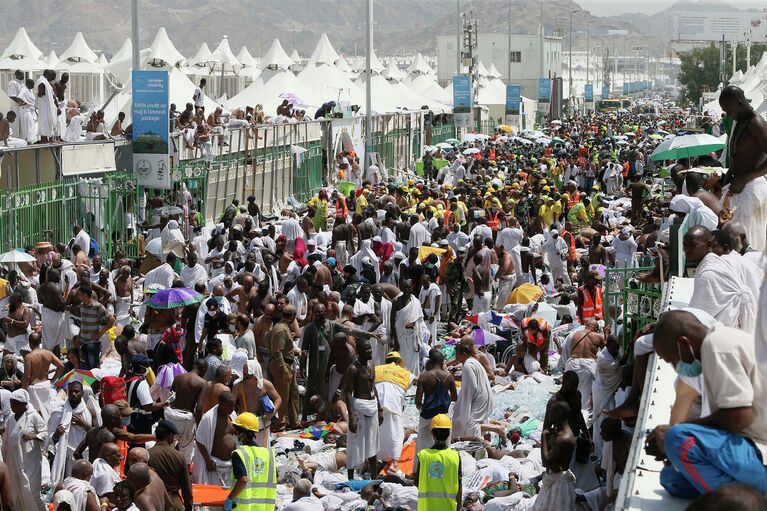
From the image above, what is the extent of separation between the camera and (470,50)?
2191 inches

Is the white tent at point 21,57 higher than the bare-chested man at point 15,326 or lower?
higher

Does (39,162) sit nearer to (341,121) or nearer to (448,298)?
(448,298)

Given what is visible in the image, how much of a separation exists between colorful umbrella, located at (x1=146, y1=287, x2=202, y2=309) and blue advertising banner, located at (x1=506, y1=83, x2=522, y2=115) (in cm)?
4866

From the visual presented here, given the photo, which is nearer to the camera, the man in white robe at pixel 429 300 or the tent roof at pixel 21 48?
the man in white robe at pixel 429 300

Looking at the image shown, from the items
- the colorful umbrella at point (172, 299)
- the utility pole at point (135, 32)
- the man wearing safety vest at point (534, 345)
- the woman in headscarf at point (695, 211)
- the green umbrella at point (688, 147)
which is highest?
the utility pole at point (135, 32)

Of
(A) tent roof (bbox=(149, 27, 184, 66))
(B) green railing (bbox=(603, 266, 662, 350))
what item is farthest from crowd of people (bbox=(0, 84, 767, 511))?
(A) tent roof (bbox=(149, 27, 184, 66))

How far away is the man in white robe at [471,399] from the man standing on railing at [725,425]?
6134 mm

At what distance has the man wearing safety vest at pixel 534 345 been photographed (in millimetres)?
13898

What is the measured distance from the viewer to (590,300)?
14.6 meters

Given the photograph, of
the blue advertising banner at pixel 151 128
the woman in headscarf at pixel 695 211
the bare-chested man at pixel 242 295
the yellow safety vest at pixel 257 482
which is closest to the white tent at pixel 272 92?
the blue advertising banner at pixel 151 128

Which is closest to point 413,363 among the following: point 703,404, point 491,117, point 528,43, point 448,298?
point 448,298

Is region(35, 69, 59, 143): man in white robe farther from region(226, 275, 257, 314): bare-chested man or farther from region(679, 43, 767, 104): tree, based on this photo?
region(679, 43, 767, 104): tree

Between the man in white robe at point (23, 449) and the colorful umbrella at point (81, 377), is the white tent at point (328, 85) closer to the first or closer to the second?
the colorful umbrella at point (81, 377)

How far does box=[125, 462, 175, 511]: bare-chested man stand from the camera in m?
7.27
